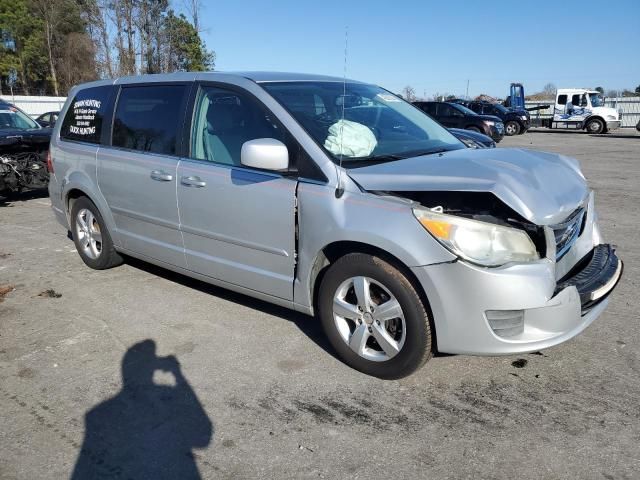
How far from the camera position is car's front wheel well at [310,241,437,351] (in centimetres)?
298

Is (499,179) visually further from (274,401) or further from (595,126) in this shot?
(595,126)

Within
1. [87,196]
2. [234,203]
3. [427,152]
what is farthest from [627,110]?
[234,203]

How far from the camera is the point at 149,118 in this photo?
4.50 metres

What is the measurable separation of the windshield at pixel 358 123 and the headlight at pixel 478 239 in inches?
30.0

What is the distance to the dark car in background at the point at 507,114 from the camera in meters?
28.5

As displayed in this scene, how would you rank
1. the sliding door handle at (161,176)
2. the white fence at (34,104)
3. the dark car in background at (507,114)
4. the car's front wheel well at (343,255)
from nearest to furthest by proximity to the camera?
the car's front wheel well at (343,255), the sliding door handle at (161,176), the dark car in background at (507,114), the white fence at (34,104)

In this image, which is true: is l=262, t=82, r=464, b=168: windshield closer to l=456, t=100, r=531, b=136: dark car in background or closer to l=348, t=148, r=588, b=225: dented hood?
l=348, t=148, r=588, b=225: dented hood

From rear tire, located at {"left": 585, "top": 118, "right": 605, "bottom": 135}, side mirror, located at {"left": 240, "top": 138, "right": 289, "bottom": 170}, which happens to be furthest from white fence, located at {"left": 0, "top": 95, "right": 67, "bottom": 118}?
side mirror, located at {"left": 240, "top": 138, "right": 289, "bottom": 170}

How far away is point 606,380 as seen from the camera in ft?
10.5

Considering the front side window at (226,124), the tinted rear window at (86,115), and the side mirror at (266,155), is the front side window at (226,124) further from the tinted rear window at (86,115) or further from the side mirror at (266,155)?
the tinted rear window at (86,115)

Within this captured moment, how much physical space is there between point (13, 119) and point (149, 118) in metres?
7.17

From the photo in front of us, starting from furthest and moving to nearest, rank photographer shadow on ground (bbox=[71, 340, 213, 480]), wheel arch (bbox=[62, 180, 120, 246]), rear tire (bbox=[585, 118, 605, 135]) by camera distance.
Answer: rear tire (bbox=[585, 118, 605, 135]), wheel arch (bbox=[62, 180, 120, 246]), photographer shadow on ground (bbox=[71, 340, 213, 480])

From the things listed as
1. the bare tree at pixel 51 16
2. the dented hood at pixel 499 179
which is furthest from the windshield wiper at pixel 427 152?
the bare tree at pixel 51 16

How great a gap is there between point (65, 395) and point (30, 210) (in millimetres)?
6691
